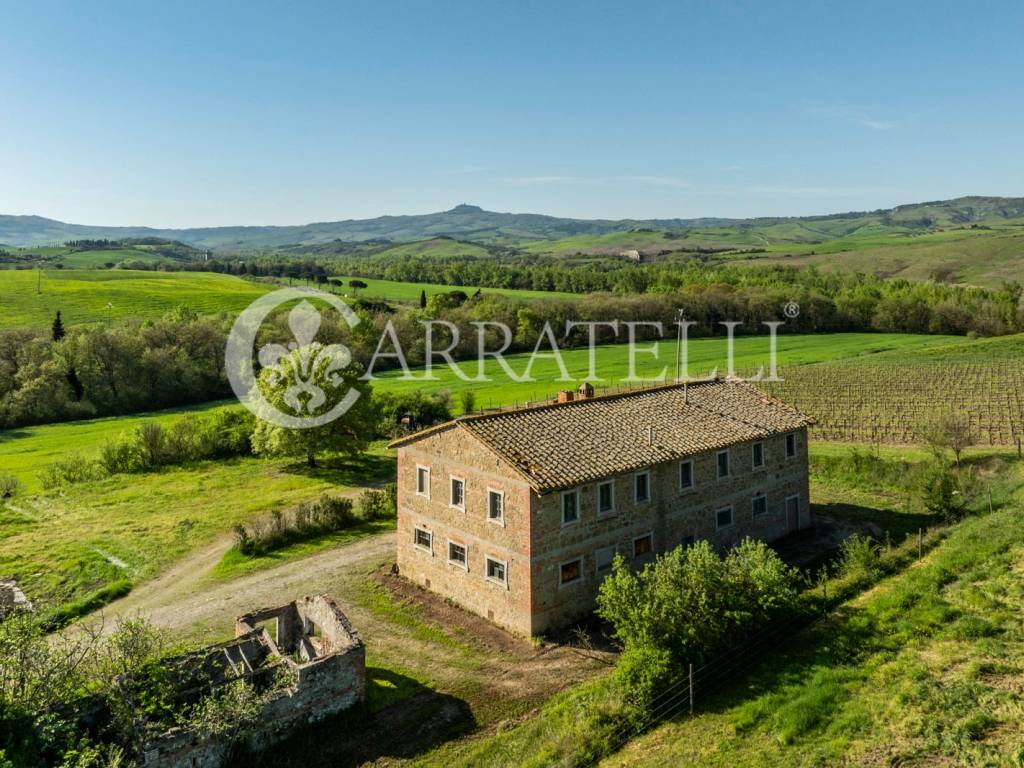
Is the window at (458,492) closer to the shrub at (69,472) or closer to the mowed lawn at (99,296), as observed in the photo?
the shrub at (69,472)

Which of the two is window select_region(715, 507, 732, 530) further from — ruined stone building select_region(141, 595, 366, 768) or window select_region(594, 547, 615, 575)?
ruined stone building select_region(141, 595, 366, 768)

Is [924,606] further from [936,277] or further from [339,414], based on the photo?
[936,277]

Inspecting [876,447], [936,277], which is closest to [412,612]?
[876,447]

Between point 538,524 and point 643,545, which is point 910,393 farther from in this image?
point 538,524

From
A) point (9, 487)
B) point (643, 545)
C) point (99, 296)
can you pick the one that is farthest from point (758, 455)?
point (99, 296)

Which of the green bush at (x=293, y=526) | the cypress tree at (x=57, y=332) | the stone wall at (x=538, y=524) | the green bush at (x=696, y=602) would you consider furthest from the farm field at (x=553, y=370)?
the green bush at (x=696, y=602)
